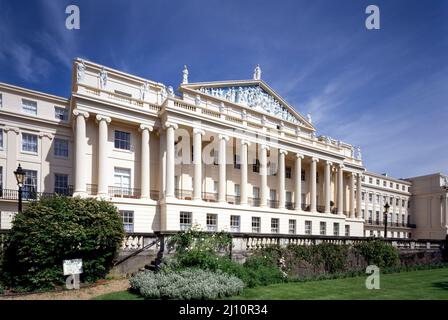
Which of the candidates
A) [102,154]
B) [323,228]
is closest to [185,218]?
[102,154]

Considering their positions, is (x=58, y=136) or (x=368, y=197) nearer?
(x=58, y=136)

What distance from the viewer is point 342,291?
12.5 m

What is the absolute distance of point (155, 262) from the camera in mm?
15125

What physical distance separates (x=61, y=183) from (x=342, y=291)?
24.5 meters

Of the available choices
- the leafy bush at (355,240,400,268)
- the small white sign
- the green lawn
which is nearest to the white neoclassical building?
the small white sign

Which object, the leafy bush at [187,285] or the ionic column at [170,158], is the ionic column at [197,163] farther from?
the leafy bush at [187,285]

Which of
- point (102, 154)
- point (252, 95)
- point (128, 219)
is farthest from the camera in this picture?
point (252, 95)

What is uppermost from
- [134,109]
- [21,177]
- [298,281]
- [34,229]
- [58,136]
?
[134,109]

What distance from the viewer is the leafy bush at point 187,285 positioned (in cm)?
1069

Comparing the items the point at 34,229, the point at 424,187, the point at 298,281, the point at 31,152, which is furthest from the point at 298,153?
the point at 424,187

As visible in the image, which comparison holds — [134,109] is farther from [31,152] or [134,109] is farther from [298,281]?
[298,281]

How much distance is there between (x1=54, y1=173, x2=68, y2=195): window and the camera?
27684 millimetres

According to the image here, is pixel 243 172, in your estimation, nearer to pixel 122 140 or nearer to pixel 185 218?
pixel 185 218

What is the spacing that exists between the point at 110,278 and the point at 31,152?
17674mm
